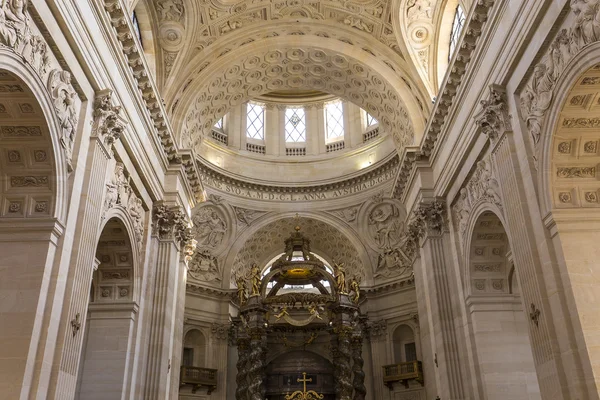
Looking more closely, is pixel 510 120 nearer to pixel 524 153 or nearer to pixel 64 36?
pixel 524 153

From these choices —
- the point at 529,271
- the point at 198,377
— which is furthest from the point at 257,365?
the point at 529,271

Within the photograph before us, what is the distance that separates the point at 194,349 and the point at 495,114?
21.0 metres

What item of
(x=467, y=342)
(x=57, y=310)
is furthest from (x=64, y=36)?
(x=467, y=342)

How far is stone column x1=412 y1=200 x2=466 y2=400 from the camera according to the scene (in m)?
15.1

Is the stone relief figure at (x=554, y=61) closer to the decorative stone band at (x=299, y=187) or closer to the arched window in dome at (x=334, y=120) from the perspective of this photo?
the decorative stone band at (x=299, y=187)

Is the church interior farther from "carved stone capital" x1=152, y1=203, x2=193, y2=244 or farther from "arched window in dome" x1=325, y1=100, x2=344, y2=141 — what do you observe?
"arched window in dome" x1=325, y1=100, x2=344, y2=141

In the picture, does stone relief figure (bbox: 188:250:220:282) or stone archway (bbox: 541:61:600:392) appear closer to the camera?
stone archway (bbox: 541:61:600:392)

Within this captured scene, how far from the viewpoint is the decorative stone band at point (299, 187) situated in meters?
29.7

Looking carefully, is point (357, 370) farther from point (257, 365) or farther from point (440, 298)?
point (440, 298)

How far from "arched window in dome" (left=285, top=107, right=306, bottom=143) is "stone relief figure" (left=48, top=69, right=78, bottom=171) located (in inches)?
930

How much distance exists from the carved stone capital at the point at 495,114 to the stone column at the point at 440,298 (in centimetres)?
489

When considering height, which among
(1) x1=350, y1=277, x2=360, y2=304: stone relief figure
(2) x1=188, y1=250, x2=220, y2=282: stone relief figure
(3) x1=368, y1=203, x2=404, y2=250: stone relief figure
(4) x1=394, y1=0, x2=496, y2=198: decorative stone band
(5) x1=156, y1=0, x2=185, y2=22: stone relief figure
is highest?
(5) x1=156, y1=0, x2=185, y2=22: stone relief figure

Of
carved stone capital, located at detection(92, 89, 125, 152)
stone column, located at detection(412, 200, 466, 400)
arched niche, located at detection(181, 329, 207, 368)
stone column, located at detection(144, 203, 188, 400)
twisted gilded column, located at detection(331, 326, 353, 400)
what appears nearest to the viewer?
carved stone capital, located at detection(92, 89, 125, 152)

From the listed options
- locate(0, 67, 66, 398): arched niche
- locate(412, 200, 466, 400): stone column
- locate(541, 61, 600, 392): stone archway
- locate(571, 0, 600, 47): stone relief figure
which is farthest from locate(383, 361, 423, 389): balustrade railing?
locate(0, 67, 66, 398): arched niche
